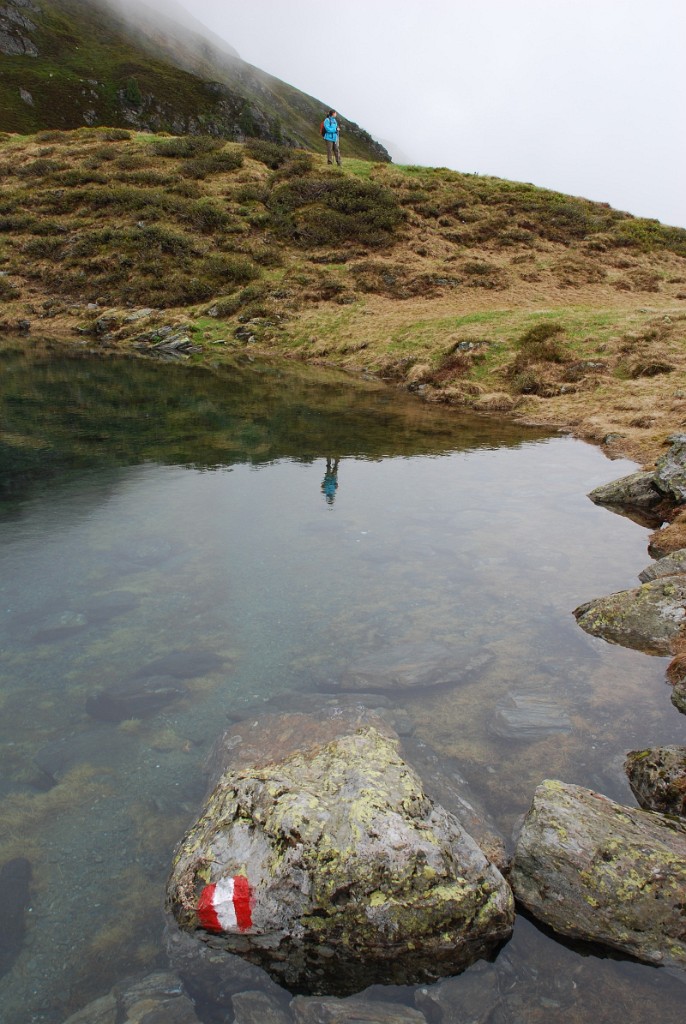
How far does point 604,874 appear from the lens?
205 inches

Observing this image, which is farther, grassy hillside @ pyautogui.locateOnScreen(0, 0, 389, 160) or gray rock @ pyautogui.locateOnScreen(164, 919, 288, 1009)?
grassy hillside @ pyautogui.locateOnScreen(0, 0, 389, 160)

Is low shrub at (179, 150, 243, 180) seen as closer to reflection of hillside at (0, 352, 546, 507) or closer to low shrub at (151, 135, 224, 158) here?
low shrub at (151, 135, 224, 158)

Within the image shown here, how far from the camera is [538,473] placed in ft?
61.9

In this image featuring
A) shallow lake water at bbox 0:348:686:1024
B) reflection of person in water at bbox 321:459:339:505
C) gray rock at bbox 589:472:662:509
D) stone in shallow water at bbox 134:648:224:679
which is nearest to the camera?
shallow lake water at bbox 0:348:686:1024

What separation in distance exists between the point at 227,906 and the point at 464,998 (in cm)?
205

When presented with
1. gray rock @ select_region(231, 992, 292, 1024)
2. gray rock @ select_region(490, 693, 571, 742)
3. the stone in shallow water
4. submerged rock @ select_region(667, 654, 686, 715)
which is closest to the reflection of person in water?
the stone in shallow water

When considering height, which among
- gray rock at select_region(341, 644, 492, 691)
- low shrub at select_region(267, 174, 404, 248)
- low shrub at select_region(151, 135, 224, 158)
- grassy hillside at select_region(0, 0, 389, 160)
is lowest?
gray rock at select_region(341, 644, 492, 691)

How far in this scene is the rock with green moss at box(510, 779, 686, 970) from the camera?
5.03m

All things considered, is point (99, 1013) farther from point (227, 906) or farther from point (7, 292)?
point (7, 292)

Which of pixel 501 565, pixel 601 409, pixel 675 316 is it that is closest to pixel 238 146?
pixel 675 316

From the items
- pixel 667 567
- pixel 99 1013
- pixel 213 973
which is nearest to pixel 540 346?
pixel 667 567

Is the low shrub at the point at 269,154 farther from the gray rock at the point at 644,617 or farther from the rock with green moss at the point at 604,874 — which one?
the rock with green moss at the point at 604,874

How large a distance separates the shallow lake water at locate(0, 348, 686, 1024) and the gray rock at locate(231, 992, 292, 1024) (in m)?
0.11

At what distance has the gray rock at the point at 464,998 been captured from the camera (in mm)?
4691
